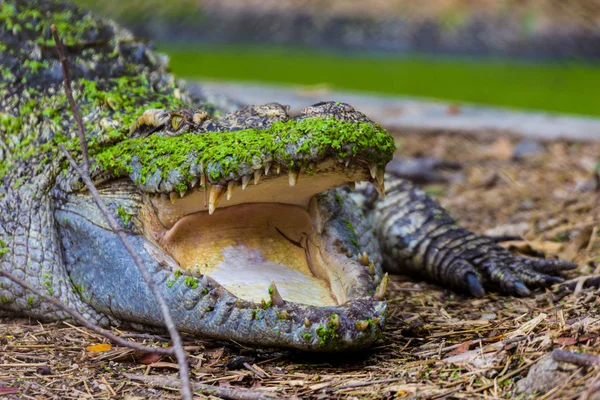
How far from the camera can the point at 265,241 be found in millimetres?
3244

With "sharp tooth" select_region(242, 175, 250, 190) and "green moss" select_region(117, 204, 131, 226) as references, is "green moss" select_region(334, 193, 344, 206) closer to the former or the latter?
"sharp tooth" select_region(242, 175, 250, 190)

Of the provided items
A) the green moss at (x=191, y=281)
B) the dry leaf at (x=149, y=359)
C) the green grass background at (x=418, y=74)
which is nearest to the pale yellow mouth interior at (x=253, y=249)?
the green moss at (x=191, y=281)

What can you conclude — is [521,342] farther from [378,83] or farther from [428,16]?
[428,16]

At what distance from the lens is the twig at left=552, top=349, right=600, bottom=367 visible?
87.0 inches

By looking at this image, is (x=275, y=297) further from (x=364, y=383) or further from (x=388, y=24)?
(x=388, y=24)

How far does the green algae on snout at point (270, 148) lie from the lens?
2.66 meters

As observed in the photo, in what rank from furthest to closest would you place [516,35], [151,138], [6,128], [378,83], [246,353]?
[516,35] < [378,83] < [6,128] < [151,138] < [246,353]

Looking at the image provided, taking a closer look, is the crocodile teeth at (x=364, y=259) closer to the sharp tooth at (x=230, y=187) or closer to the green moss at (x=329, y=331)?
the green moss at (x=329, y=331)

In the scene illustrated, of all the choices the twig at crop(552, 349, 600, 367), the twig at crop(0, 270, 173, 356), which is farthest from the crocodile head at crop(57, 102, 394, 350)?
the twig at crop(552, 349, 600, 367)

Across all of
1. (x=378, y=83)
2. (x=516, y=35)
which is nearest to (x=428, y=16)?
(x=516, y=35)

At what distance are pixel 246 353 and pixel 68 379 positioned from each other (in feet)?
2.03

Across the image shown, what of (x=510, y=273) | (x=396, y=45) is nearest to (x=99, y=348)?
(x=510, y=273)

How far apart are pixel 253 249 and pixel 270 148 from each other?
2.10 feet

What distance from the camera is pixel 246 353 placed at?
114 inches
